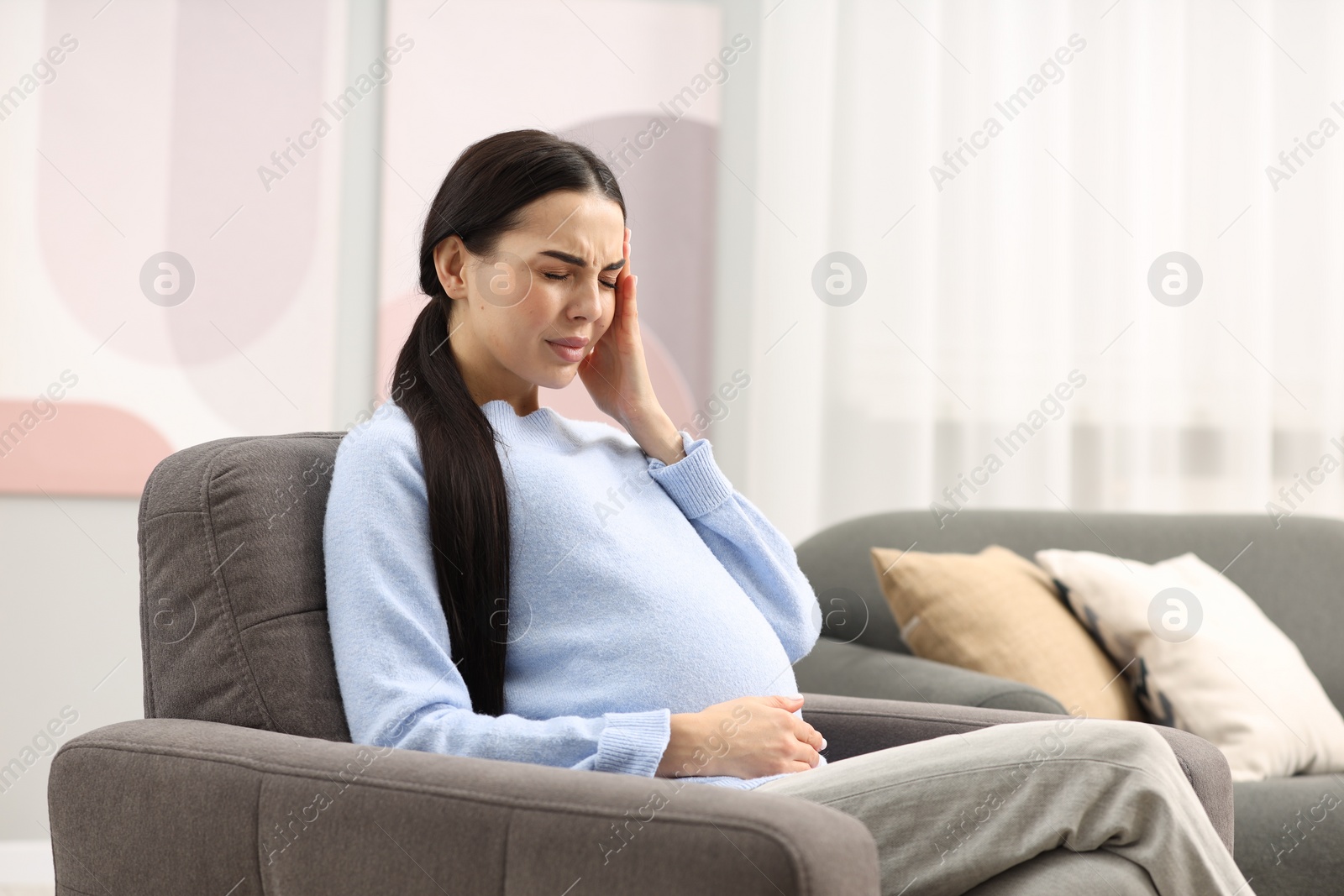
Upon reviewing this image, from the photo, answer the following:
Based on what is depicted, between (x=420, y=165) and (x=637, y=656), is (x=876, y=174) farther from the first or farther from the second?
(x=637, y=656)

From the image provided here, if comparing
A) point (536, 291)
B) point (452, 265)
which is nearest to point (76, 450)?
point (452, 265)

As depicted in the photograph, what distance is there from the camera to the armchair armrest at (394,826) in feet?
2.50

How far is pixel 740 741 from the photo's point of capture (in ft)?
3.50

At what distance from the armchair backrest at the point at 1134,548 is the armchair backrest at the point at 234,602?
1170mm

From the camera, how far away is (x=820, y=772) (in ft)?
3.39

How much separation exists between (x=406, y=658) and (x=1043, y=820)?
575 millimetres

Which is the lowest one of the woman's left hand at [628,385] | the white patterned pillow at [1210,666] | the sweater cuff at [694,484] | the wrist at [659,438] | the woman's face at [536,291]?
the white patterned pillow at [1210,666]

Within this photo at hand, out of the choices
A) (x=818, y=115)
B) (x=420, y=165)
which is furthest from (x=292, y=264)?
(x=818, y=115)

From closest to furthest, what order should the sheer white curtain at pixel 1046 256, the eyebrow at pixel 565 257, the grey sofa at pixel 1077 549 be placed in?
the eyebrow at pixel 565 257 → the grey sofa at pixel 1077 549 → the sheer white curtain at pixel 1046 256

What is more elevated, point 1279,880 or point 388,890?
point 388,890

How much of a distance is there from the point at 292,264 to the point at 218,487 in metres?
1.45

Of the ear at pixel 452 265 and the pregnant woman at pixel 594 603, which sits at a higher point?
the ear at pixel 452 265

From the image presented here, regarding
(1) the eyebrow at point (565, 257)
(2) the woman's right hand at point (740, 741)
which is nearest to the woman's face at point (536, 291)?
(1) the eyebrow at point (565, 257)

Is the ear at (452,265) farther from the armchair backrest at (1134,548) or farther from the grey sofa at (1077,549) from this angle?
the armchair backrest at (1134,548)
